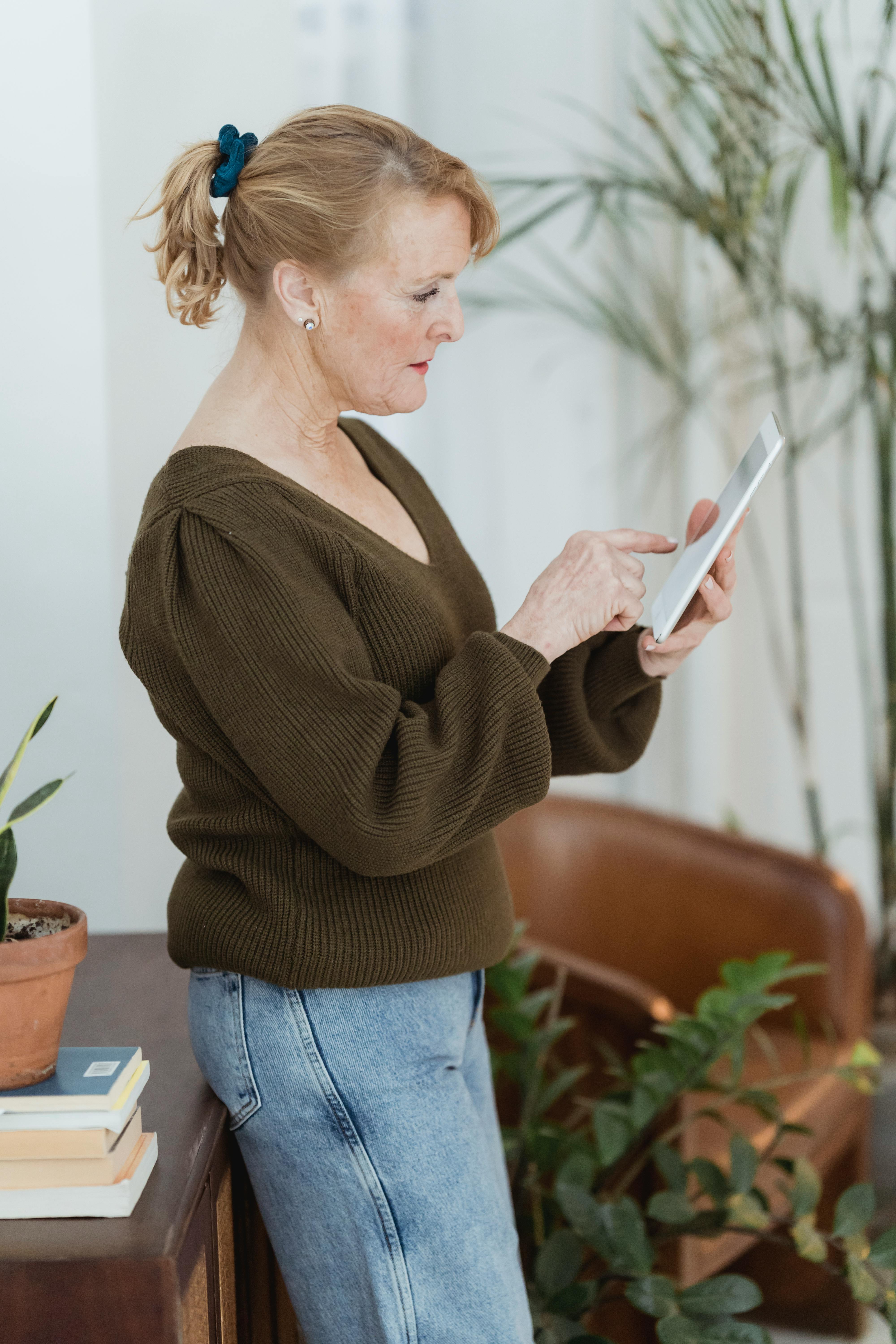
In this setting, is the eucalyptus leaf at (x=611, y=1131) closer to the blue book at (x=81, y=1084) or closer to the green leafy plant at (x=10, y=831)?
the blue book at (x=81, y=1084)

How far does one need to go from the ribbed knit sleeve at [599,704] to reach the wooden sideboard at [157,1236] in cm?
50

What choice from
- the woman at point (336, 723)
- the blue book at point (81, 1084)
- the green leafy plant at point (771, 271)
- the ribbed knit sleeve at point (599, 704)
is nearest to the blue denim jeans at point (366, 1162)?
the woman at point (336, 723)

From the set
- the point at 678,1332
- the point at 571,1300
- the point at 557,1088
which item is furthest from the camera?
the point at 557,1088

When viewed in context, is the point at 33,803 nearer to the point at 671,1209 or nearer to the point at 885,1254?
the point at 671,1209

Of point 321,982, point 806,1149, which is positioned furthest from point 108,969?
point 806,1149

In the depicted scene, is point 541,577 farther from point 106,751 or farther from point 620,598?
point 106,751

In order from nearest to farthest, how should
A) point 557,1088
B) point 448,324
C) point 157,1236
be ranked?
point 157,1236 < point 448,324 < point 557,1088

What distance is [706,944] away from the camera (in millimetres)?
2219

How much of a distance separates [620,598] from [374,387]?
0.30 meters

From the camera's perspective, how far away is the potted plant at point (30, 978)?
98 centimetres

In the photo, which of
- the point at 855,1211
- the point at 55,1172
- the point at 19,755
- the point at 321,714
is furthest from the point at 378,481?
the point at 855,1211

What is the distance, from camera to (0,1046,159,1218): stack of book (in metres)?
0.98

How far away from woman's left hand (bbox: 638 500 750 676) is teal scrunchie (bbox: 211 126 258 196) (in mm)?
552

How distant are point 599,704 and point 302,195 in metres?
0.61
